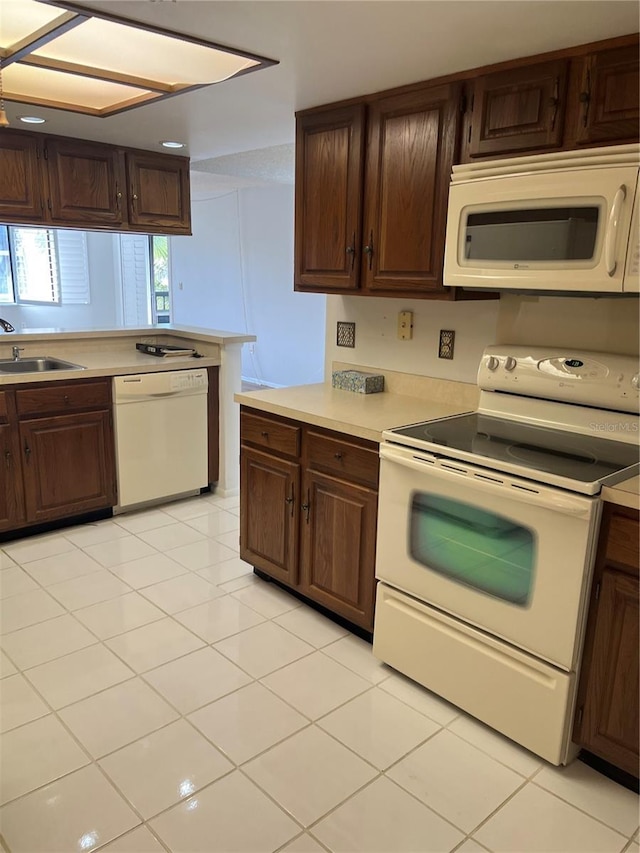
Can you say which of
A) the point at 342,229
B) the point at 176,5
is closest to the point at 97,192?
the point at 342,229

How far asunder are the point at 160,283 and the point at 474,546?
804 cm

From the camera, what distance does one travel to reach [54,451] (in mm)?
3342

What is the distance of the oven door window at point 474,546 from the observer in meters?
1.82

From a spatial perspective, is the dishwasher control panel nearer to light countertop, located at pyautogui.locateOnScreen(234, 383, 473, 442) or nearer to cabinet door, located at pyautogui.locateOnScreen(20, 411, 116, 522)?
cabinet door, located at pyautogui.locateOnScreen(20, 411, 116, 522)

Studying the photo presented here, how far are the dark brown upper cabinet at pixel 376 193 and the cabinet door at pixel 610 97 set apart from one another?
0.48 meters

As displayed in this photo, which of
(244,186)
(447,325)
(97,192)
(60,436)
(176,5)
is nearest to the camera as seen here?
(176,5)

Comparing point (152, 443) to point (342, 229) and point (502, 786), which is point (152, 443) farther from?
point (502, 786)

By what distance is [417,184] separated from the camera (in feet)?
7.84

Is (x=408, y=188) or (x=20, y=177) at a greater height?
(x=20, y=177)

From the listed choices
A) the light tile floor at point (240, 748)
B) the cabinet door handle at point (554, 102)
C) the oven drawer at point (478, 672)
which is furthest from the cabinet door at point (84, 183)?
the oven drawer at point (478, 672)

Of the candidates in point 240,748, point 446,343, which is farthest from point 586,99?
point 240,748

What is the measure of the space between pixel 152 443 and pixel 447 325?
194cm

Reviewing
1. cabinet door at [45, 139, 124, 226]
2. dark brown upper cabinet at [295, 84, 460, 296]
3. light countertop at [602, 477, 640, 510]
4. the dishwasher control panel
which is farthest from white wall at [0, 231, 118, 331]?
light countertop at [602, 477, 640, 510]

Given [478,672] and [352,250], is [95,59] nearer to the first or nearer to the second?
[352,250]
